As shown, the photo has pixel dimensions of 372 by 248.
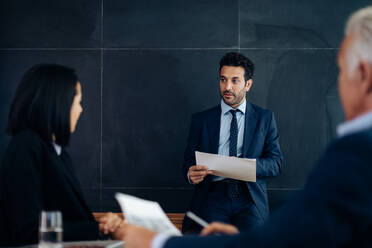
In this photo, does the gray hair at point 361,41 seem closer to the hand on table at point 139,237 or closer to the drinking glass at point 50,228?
the hand on table at point 139,237

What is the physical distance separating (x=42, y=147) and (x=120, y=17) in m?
2.61

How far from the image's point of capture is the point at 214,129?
3693 millimetres

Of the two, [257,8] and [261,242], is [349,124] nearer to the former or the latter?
[261,242]

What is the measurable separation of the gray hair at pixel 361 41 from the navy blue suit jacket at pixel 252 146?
2.39 m

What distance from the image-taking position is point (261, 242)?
975 millimetres

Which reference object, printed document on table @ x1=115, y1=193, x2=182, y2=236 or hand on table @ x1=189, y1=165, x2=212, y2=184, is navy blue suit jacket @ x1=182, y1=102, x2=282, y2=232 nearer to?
hand on table @ x1=189, y1=165, x2=212, y2=184

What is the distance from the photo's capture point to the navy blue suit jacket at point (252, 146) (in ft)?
11.5

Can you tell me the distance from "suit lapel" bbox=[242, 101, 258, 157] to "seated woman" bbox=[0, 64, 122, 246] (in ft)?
5.45

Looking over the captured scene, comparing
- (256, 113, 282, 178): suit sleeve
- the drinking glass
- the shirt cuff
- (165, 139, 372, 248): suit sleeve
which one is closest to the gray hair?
(165, 139, 372, 248): suit sleeve

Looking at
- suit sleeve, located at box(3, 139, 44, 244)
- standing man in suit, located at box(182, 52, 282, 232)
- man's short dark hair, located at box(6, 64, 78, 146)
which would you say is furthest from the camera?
standing man in suit, located at box(182, 52, 282, 232)

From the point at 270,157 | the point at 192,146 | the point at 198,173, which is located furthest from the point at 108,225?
the point at 270,157

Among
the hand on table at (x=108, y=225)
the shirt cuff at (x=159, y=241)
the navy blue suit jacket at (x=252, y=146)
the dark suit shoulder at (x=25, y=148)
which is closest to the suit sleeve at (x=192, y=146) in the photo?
the navy blue suit jacket at (x=252, y=146)

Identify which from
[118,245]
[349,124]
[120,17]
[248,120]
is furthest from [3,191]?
[120,17]

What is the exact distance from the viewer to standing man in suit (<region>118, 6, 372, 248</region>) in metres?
0.89
